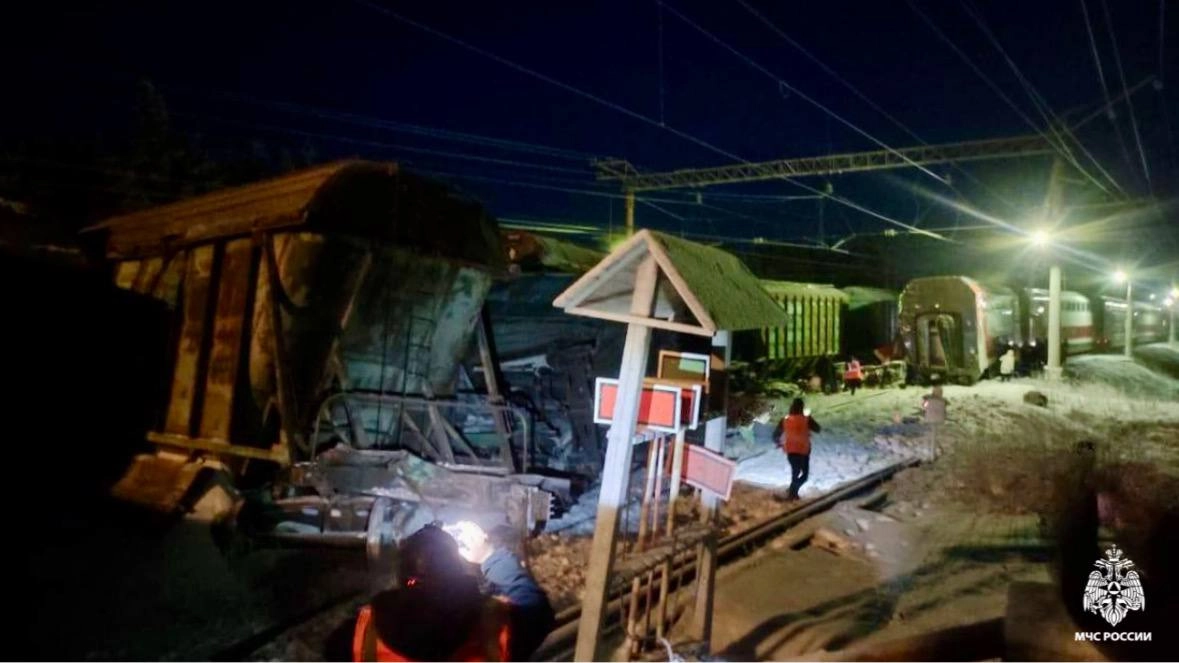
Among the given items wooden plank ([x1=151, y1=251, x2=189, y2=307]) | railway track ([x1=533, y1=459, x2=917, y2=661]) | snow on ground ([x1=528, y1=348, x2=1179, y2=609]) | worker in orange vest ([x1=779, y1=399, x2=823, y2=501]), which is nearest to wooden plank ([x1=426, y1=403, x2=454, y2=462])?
snow on ground ([x1=528, y1=348, x2=1179, y2=609])

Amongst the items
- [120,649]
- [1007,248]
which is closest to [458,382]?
[120,649]

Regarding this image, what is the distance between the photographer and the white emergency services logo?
3.60m

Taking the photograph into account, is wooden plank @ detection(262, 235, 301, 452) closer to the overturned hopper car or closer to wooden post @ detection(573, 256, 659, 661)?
wooden post @ detection(573, 256, 659, 661)

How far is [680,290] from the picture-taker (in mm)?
3648

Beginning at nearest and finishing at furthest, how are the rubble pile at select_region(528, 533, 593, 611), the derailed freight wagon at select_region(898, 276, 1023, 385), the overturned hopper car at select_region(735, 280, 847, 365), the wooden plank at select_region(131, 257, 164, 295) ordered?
the rubble pile at select_region(528, 533, 593, 611)
the wooden plank at select_region(131, 257, 164, 295)
the overturned hopper car at select_region(735, 280, 847, 365)
the derailed freight wagon at select_region(898, 276, 1023, 385)

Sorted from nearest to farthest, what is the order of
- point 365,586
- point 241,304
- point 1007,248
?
point 365,586 → point 241,304 → point 1007,248

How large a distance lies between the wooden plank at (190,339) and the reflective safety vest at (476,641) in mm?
5740

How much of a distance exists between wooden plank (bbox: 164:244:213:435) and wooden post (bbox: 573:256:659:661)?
5243 millimetres

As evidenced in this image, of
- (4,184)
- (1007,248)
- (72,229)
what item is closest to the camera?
(72,229)

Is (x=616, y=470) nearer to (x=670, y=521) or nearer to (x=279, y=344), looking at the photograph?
(x=670, y=521)

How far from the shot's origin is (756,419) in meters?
13.3

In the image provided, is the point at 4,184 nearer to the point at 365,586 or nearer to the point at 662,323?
the point at 365,586

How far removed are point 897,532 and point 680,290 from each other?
577 centimetres

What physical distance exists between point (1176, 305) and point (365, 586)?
52.3 m
